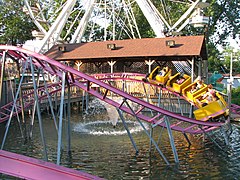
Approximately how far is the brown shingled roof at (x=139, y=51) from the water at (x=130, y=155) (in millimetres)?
7538

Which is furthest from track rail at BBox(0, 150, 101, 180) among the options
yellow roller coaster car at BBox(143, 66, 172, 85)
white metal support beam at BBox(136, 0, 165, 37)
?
white metal support beam at BBox(136, 0, 165, 37)

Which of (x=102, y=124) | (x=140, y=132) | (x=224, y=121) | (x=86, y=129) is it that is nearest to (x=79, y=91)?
(x=102, y=124)

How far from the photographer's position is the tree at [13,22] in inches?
1716

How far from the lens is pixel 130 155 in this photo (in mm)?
10031

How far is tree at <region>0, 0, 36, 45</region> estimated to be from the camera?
43.6 meters

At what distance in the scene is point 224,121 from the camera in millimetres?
10539

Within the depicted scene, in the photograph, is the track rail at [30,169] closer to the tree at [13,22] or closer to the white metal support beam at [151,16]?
the white metal support beam at [151,16]

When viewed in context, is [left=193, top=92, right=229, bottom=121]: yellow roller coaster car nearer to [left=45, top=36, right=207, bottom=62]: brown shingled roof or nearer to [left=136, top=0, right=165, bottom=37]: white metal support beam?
[left=45, top=36, right=207, bottom=62]: brown shingled roof

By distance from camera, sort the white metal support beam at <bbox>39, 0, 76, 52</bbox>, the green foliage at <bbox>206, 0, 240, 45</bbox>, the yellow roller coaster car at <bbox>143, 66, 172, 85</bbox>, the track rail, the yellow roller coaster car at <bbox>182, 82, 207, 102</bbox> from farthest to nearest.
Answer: the green foliage at <bbox>206, 0, 240, 45</bbox> < the white metal support beam at <bbox>39, 0, 76, 52</bbox> < the yellow roller coaster car at <bbox>143, 66, 172, 85</bbox> < the yellow roller coaster car at <bbox>182, 82, 207, 102</bbox> < the track rail

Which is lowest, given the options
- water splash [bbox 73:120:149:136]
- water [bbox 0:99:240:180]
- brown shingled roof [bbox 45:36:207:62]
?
water splash [bbox 73:120:149:136]

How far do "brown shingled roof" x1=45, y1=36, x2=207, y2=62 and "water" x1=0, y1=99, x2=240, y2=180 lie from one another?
24.7ft

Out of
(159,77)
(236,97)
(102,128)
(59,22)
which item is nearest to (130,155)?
(159,77)

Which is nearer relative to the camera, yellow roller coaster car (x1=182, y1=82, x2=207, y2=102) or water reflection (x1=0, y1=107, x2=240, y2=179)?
water reflection (x1=0, y1=107, x2=240, y2=179)

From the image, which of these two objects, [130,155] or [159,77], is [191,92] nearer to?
[159,77]
